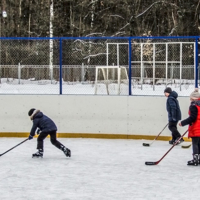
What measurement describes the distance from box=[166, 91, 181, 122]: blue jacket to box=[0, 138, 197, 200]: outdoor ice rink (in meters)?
0.54

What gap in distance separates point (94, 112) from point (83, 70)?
3.07m

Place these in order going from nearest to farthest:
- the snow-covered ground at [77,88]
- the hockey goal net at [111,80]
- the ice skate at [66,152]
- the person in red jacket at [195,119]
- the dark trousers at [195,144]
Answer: the person in red jacket at [195,119] → the dark trousers at [195,144] → the ice skate at [66,152] → the snow-covered ground at [77,88] → the hockey goal net at [111,80]

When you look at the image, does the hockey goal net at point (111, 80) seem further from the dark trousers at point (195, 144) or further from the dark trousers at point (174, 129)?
the dark trousers at point (195, 144)

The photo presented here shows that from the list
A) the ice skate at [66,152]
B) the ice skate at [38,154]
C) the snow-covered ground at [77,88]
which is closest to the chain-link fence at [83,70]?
the snow-covered ground at [77,88]

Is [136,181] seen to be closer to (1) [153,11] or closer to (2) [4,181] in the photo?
(2) [4,181]

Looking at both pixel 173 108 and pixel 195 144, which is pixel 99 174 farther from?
pixel 173 108

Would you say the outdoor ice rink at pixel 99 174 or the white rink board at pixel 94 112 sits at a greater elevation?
the white rink board at pixel 94 112

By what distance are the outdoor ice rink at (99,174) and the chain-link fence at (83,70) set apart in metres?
2.28

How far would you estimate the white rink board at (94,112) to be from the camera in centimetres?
1303

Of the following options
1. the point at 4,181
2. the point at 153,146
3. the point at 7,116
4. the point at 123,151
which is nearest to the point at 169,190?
the point at 4,181

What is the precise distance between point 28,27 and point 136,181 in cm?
2656

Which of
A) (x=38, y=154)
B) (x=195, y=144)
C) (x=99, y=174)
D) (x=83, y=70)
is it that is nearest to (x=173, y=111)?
(x=195, y=144)

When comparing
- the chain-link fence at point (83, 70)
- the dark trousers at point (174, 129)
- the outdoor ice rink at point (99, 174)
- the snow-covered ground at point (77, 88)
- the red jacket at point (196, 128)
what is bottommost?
the outdoor ice rink at point (99, 174)

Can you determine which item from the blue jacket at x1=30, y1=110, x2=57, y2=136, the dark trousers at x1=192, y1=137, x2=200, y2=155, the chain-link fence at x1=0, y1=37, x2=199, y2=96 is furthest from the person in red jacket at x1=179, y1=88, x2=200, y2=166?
the chain-link fence at x1=0, y1=37, x2=199, y2=96
